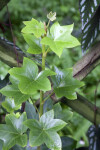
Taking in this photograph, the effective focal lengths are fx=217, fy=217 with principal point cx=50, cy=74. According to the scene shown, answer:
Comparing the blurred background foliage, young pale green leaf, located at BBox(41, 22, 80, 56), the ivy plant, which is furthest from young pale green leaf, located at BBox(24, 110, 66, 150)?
the blurred background foliage

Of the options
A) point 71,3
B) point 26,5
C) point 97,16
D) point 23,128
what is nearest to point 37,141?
point 23,128

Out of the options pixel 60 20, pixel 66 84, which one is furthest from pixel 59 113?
pixel 60 20

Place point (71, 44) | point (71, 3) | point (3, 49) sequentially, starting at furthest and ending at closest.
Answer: point (71, 3), point (3, 49), point (71, 44)

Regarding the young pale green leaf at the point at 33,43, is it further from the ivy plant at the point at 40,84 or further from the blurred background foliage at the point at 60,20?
the blurred background foliage at the point at 60,20

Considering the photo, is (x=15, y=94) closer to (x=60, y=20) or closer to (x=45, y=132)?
(x=45, y=132)

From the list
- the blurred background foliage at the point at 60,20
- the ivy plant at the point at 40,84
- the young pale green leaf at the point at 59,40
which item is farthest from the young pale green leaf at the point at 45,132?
the blurred background foliage at the point at 60,20

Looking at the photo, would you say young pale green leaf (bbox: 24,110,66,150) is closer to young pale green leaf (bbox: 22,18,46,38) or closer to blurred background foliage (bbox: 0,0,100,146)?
young pale green leaf (bbox: 22,18,46,38)

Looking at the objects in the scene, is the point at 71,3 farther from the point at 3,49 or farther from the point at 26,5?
the point at 3,49
